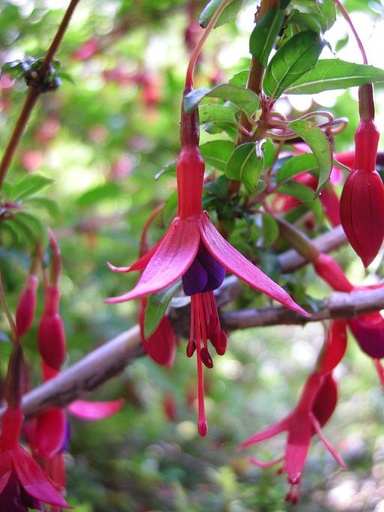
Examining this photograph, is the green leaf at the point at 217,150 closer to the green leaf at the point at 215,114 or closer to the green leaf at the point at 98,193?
the green leaf at the point at 215,114

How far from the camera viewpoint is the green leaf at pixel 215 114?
53 cm

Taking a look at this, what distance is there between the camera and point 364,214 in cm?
51

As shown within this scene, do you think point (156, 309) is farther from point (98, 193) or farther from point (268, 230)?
point (98, 193)

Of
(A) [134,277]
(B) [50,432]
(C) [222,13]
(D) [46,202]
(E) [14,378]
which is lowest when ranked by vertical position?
(A) [134,277]

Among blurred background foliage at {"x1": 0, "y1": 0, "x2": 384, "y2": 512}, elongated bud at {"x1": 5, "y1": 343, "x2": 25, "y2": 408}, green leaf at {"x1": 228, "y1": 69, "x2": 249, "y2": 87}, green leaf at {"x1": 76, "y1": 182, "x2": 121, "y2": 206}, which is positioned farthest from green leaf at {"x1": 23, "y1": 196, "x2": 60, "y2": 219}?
green leaf at {"x1": 76, "y1": 182, "x2": 121, "y2": 206}

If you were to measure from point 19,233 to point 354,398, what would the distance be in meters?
1.62

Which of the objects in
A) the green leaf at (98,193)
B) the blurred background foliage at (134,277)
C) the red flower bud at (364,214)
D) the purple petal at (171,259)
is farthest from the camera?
the green leaf at (98,193)

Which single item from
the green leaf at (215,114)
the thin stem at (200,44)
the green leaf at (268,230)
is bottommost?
the green leaf at (268,230)

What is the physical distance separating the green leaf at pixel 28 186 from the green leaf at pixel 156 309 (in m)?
0.26

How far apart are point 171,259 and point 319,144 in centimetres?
17

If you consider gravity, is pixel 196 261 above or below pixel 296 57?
below

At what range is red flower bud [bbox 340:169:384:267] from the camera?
51cm

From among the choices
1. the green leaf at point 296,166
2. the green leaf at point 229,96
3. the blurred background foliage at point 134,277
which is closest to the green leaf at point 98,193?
the blurred background foliage at point 134,277

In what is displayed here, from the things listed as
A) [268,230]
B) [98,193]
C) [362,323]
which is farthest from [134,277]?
[362,323]
